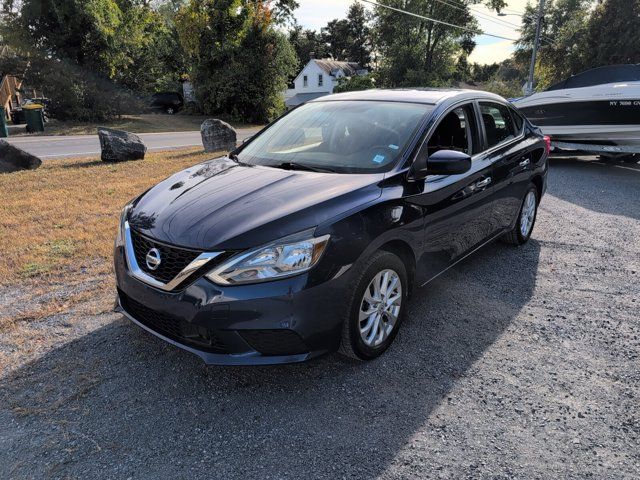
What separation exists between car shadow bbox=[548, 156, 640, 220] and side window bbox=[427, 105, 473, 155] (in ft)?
12.7

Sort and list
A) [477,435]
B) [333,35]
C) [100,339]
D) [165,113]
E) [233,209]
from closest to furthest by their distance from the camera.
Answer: [477,435] → [233,209] → [100,339] → [165,113] → [333,35]

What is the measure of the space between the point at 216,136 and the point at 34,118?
37.1 feet

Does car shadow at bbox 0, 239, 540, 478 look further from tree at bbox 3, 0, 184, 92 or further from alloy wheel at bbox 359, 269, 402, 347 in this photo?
tree at bbox 3, 0, 184, 92

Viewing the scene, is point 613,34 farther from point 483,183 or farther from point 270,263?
point 270,263

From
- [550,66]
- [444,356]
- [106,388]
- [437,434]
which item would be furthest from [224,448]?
[550,66]

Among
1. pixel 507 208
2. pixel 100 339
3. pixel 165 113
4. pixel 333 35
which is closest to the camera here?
pixel 100 339

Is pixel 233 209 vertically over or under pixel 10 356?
over

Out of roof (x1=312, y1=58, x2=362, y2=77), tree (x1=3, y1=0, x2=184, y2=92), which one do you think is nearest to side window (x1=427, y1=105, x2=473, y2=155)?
tree (x1=3, y1=0, x2=184, y2=92)

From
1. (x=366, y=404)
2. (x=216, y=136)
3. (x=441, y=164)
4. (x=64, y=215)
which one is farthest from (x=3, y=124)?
(x=366, y=404)

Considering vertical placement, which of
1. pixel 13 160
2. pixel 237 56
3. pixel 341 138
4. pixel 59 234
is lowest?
pixel 59 234

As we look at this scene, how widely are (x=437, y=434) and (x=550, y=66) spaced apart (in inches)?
→ 1240

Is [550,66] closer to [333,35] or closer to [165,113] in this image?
[165,113]

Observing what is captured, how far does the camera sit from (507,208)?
4.58 meters

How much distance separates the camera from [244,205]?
2.80 metres
